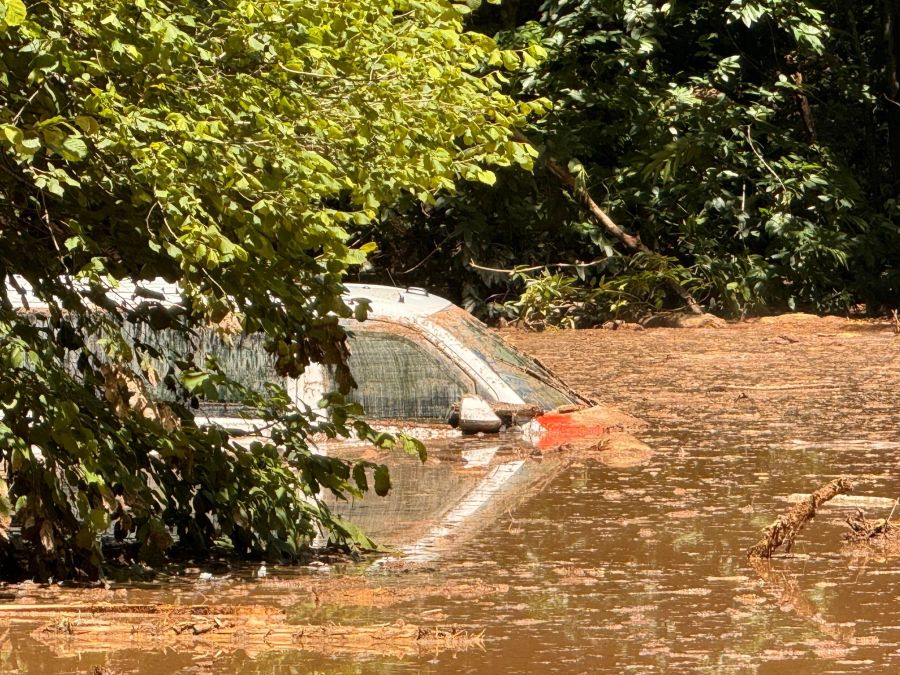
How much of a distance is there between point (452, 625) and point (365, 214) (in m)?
1.85

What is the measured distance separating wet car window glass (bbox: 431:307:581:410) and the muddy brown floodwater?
60 centimetres

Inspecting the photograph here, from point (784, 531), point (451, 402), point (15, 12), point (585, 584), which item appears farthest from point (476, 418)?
point (15, 12)

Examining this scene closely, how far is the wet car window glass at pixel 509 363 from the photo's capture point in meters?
9.27

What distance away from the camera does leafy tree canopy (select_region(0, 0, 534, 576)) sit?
5.47 m

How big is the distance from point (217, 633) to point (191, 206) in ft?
4.84

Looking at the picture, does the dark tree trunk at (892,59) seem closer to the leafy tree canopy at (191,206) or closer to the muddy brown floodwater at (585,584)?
the muddy brown floodwater at (585,584)

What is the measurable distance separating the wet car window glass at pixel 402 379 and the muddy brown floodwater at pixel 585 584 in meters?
0.34

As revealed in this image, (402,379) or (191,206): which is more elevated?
(191,206)

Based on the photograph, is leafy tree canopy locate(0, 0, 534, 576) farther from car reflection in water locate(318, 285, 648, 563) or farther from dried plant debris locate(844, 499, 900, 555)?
dried plant debris locate(844, 499, 900, 555)

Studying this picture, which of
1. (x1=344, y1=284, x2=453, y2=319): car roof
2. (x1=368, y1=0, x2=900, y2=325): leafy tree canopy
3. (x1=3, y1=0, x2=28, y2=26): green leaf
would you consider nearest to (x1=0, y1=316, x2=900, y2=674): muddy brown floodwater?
(x1=344, y1=284, x2=453, y2=319): car roof

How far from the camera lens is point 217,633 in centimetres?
493

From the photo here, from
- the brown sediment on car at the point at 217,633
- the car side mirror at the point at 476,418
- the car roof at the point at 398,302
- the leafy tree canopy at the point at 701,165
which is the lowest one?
the brown sediment on car at the point at 217,633

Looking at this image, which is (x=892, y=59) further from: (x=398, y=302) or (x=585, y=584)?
(x=585, y=584)

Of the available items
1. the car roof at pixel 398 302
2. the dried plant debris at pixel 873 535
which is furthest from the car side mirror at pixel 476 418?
the dried plant debris at pixel 873 535
